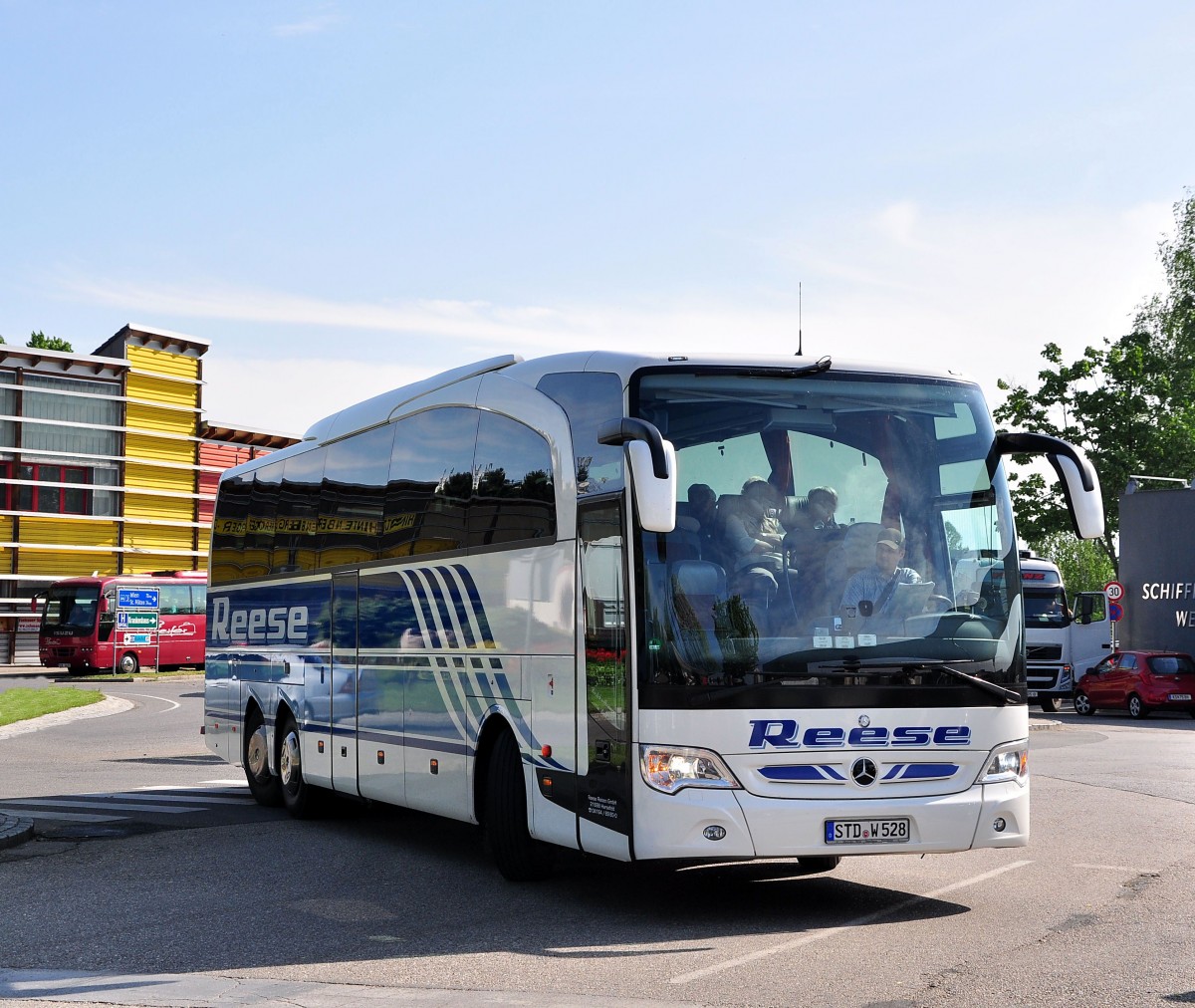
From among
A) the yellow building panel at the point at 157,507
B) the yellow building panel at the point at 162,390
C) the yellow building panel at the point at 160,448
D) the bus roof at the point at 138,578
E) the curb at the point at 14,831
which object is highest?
the yellow building panel at the point at 162,390

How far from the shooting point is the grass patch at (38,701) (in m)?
31.2

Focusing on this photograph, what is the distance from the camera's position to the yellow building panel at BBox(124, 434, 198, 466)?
6200 cm

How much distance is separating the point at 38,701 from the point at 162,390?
30.2 m

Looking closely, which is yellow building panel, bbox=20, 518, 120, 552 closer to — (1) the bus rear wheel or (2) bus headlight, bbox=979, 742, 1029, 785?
(1) the bus rear wheel

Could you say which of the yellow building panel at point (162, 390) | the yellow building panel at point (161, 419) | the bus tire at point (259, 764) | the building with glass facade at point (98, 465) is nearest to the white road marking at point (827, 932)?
the bus tire at point (259, 764)

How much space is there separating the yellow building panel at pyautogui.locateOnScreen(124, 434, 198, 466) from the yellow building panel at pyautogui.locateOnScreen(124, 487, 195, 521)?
2.36ft

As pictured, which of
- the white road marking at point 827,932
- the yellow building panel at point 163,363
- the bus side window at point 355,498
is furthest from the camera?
the yellow building panel at point 163,363

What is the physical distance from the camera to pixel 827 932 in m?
8.78

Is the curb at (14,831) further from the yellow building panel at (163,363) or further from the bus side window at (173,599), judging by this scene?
the yellow building panel at (163,363)

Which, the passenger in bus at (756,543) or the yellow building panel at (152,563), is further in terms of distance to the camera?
the yellow building panel at (152,563)

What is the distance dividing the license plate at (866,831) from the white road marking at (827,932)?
0.49 metres

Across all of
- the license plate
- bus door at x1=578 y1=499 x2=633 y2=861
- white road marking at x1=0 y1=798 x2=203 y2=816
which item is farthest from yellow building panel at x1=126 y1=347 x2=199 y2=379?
the license plate

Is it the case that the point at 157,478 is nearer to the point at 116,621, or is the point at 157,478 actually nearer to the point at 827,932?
the point at 116,621

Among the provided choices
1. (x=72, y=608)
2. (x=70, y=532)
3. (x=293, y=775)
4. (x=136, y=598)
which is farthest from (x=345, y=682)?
(x=70, y=532)
